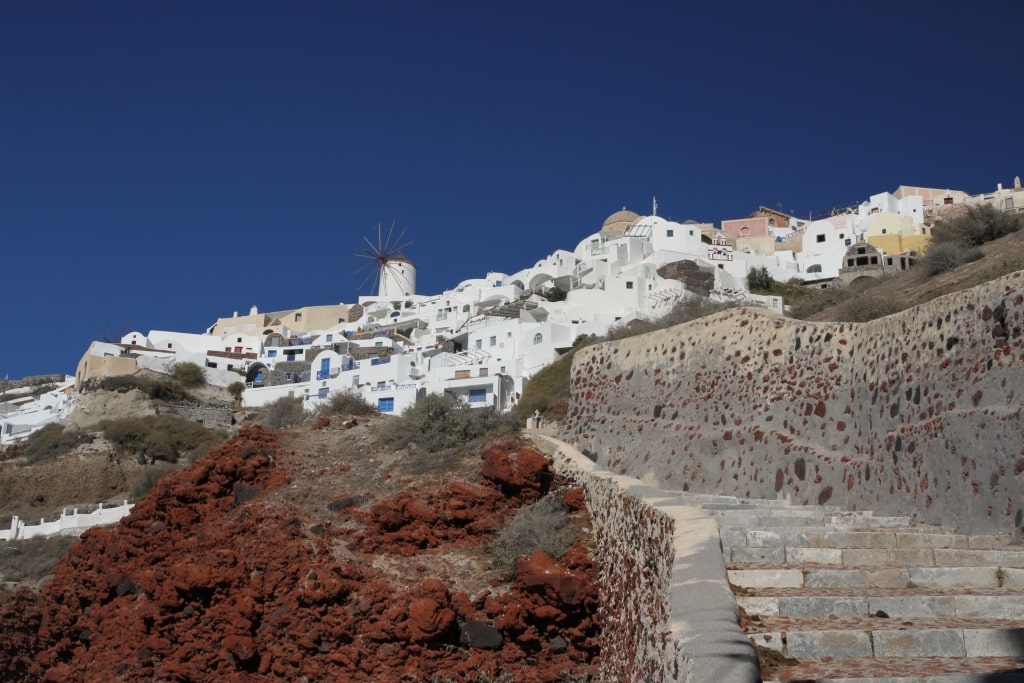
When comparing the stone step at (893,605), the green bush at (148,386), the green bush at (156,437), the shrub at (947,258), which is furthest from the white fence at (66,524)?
the stone step at (893,605)

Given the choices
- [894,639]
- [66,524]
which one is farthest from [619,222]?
[894,639]

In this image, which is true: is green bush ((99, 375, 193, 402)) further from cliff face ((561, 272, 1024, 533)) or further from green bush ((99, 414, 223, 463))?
cliff face ((561, 272, 1024, 533))

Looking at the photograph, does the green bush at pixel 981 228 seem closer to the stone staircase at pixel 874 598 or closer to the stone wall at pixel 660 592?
the stone wall at pixel 660 592

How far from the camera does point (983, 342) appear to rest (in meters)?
8.84

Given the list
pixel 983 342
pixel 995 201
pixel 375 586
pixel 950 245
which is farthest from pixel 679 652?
pixel 995 201

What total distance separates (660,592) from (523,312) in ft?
145

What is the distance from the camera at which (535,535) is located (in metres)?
11.6

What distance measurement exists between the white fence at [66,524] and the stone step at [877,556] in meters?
26.1

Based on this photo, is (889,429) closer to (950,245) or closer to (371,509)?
(371,509)

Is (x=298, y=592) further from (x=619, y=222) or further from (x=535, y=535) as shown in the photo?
(x=619, y=222)

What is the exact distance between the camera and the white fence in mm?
30484

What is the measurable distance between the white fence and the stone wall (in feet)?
74.7

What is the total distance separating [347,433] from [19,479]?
29.3m

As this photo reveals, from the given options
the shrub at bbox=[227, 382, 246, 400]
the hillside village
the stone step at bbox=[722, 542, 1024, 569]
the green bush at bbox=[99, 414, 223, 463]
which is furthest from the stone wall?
the shrub at bbox=[227, 382, 246, 400]
